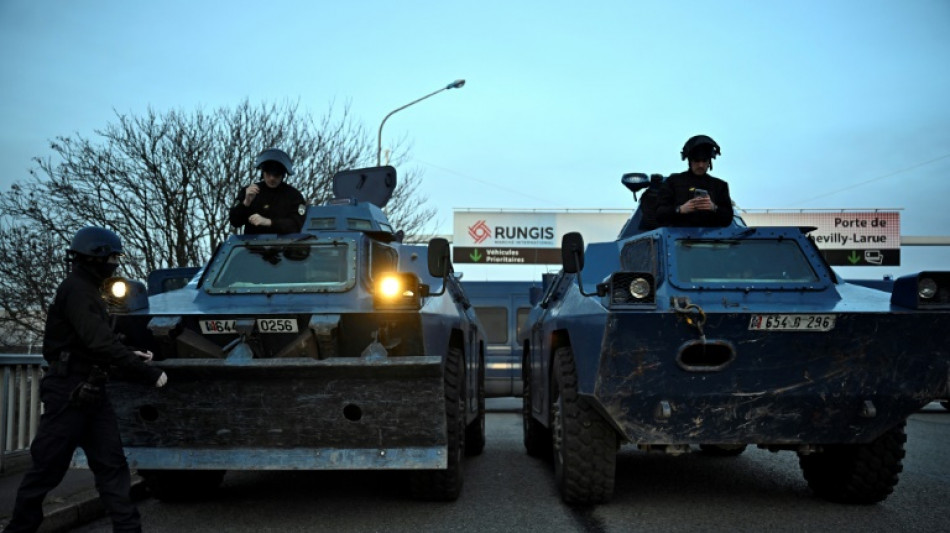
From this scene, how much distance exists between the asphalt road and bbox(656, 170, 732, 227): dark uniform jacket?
218cm

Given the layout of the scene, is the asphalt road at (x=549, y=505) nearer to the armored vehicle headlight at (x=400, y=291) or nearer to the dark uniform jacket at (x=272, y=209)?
the armored vehicle headlight at (x=400, y=291)

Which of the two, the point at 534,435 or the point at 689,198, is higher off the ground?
the point at 689,198

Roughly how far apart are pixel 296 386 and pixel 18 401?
3535 millimetres

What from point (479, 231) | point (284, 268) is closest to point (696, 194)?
point (284, 268)

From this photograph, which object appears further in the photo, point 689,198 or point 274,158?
point 274,158

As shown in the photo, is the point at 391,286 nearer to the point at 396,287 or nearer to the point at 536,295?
the point at 396,287

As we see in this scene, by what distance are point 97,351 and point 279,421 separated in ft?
4.86

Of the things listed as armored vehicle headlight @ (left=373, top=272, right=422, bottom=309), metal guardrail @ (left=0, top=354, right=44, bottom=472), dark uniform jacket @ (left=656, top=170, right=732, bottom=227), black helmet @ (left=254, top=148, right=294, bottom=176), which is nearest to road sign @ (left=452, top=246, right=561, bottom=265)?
black helmet @ (left=254, top=148, right=294, bottom=176)

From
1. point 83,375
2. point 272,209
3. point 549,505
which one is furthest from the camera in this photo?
point 272,209

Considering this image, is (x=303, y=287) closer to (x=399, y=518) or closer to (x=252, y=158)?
(x=399, y=518)

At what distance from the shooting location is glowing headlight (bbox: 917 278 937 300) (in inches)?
238

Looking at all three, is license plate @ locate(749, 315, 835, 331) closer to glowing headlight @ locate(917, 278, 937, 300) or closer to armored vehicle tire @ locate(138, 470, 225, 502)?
glowing headlight @ locate(917, 278, 937, 300)

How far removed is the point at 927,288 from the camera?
238 inches

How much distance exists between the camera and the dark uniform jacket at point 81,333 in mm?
4926
